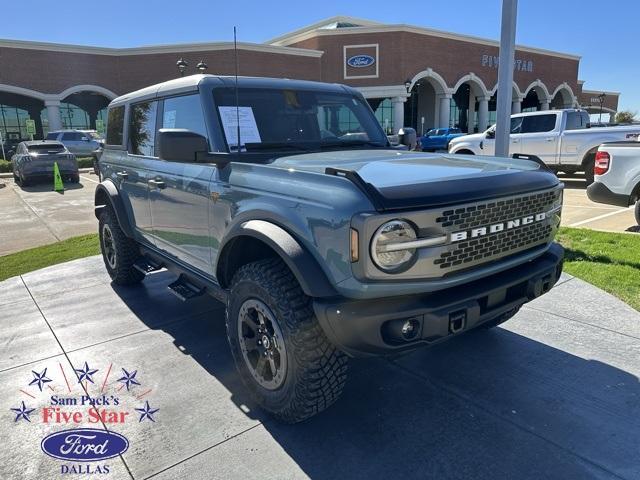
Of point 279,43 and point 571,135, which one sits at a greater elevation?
point 279,43

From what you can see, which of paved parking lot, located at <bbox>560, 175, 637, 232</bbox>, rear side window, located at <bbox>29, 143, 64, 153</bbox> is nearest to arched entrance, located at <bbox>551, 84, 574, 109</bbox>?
paved parking lot, located at <bbox>560, 175, 637, 232</bbox>

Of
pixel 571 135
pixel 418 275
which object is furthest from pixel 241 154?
pixel 571 135

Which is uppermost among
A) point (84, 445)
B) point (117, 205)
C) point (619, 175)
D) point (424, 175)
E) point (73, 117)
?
point (73, 117)

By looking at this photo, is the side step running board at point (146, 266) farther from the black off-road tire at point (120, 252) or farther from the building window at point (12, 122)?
the building window at point (12, 122)

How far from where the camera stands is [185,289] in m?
3.79

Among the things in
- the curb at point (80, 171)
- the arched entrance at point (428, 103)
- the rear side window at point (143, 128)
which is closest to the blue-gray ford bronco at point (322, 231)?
the rear side window at point (143, 128)

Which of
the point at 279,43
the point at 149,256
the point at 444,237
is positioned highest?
the point at 279,43

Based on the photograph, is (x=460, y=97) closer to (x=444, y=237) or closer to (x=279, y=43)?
(x=279, y=43)

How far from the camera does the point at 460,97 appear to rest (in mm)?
55375

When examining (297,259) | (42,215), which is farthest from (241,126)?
(42,215)

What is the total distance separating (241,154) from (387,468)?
2.07 metres

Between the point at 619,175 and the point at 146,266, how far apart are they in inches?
270

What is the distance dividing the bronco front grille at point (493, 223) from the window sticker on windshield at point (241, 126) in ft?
5.26

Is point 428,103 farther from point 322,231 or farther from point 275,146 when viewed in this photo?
point 322,231
